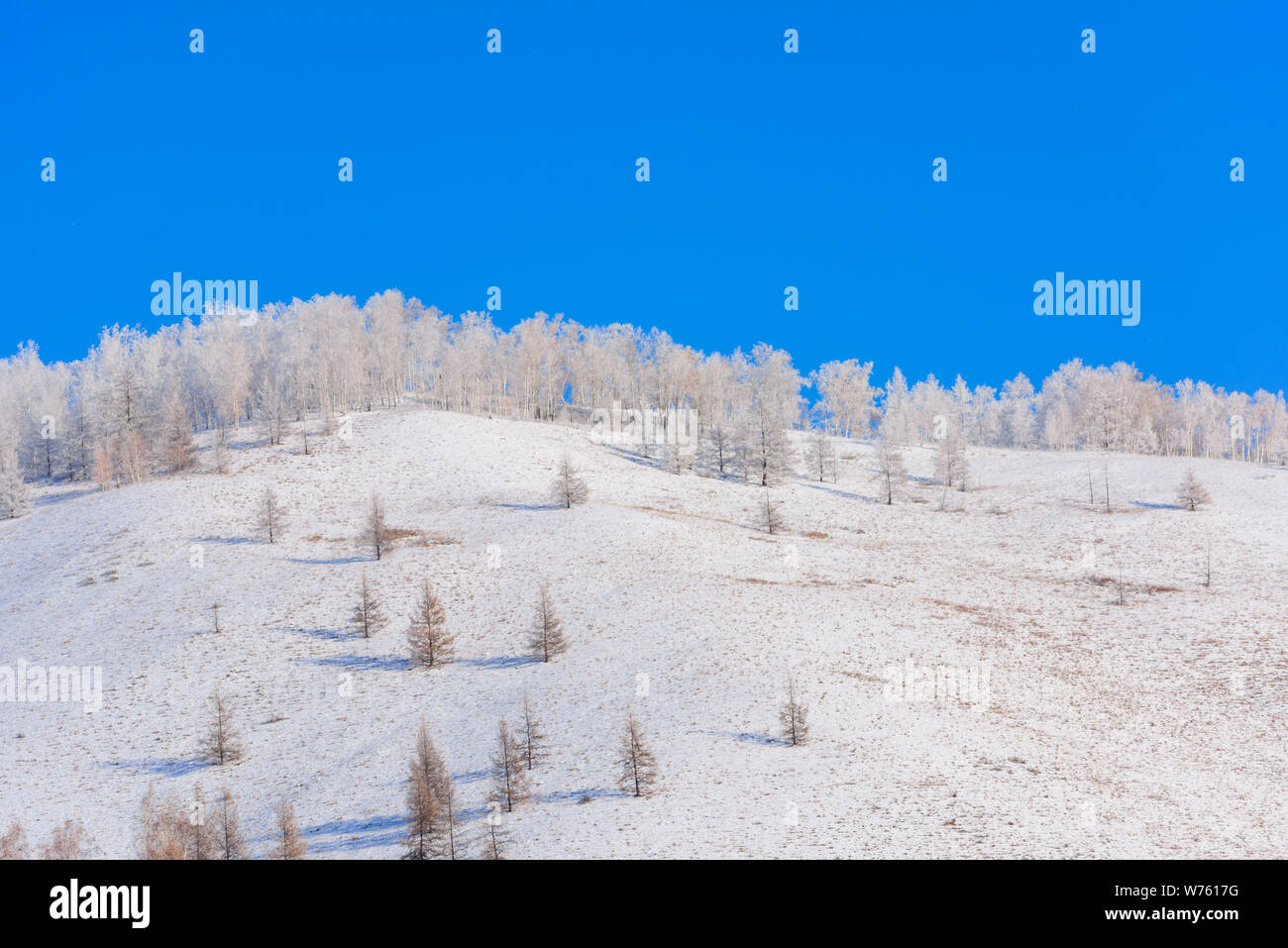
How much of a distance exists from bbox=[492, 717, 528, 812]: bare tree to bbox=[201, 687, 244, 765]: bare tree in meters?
10.5

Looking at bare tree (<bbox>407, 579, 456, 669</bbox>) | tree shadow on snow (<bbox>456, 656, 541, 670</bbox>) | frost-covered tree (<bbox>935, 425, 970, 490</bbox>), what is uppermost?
frost-covered tree (<bbox>935, 425, 970, 490</bbox>)

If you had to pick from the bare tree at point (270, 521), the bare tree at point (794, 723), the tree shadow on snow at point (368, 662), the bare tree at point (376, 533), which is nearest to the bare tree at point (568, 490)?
the bare tree at point (376, 533)

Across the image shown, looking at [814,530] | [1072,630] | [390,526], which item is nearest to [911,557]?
[814,530]

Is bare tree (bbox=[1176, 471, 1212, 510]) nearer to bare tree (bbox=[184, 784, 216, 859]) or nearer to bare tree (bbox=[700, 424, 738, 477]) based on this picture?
bare tree (bbox=[700, 424, 738, 477])

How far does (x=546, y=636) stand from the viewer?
35.9 metres

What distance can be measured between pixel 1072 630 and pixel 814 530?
79.8ft

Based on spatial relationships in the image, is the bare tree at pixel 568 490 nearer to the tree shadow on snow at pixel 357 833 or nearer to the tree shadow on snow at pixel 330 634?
the tree shadow on snow at pixel 330 634

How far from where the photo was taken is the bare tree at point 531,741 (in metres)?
26.5

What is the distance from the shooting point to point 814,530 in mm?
64250

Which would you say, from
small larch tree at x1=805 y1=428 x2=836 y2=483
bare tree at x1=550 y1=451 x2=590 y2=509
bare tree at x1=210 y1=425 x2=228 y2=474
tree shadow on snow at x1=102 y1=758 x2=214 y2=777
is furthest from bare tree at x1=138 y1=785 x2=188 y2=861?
small larch tree at x1=805 y1=428 x2=836 y2=483

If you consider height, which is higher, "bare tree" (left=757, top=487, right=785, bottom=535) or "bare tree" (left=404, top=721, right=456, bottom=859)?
"bare tree" (left=757, top=487, right=785, bottom=535)

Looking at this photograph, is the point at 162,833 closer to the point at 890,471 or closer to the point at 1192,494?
the point at 890,471

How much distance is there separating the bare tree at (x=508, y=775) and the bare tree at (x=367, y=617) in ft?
52.1

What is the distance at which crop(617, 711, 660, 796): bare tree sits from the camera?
77.7 feet
